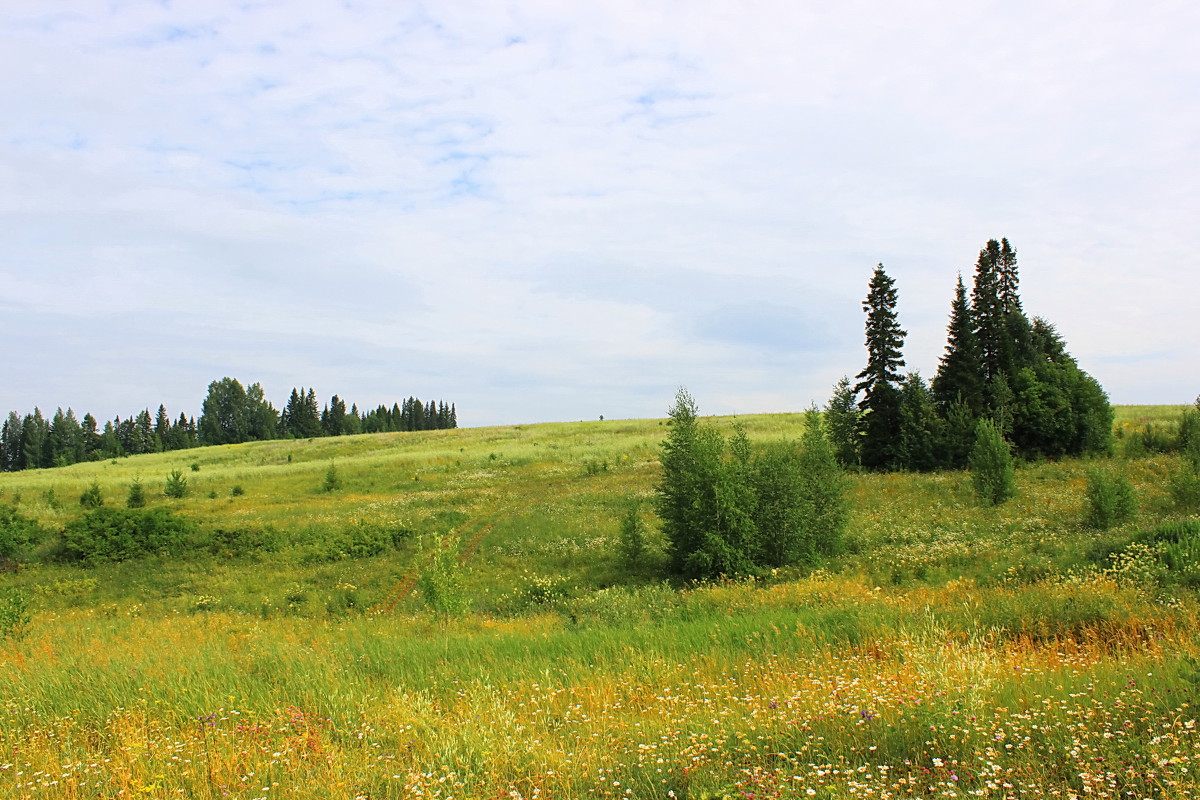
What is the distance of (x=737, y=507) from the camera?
21250 millimetres

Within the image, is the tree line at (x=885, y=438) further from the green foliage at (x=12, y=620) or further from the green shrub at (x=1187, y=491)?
the green foliage at (x=12, y=620)

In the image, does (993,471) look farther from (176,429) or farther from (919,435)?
(176,429)

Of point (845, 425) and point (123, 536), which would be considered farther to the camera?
point (845, 425)

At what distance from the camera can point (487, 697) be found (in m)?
7.06

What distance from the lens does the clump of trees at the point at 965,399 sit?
42.7 m

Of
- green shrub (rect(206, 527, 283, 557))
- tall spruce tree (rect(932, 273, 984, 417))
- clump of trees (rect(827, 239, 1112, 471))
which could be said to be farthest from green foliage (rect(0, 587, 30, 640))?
tall spruce tree (rect(932, 273, 984, 417))

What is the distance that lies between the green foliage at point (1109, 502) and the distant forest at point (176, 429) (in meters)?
142

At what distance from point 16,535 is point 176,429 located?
13784 cm

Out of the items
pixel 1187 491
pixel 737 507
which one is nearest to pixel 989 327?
pixel 1187 491

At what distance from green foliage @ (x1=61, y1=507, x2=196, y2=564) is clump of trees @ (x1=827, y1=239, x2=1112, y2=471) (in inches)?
1471

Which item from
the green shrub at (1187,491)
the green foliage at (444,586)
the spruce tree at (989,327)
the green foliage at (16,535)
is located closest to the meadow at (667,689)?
the green foliage at (444,586)

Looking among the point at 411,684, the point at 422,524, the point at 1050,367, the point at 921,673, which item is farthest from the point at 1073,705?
the point at 1050,367

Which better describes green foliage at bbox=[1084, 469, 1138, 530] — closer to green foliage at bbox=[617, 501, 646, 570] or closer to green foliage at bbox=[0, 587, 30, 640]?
green foliage at bbox=[617, 501, 646, 570]

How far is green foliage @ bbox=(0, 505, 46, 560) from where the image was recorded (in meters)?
28.6
